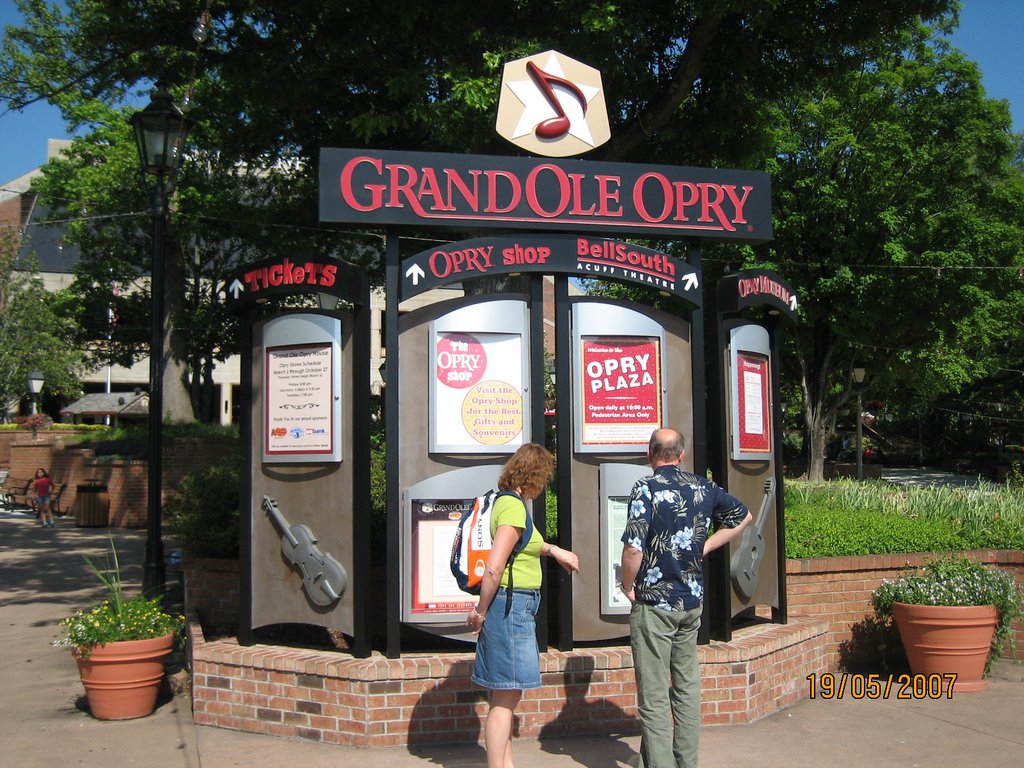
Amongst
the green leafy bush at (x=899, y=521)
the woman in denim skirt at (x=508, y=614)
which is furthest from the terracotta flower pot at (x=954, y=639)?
the woman in denim skirt at (x=508, y=614)

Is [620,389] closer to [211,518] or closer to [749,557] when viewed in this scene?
[749,557]

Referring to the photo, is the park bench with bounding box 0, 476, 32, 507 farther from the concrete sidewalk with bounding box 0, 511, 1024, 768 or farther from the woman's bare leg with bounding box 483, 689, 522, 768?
the woman's bare leg with bounding box 483, 689, 522, 768

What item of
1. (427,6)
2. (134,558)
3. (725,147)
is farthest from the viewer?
(134,558)

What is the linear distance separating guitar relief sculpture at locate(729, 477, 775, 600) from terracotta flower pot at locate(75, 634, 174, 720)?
4.19 m

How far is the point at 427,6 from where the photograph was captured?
11.3m

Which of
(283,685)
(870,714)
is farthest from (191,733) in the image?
(870,714)

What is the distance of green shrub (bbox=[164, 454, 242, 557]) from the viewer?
8.60 m

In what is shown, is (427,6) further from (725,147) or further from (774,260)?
(774,260)

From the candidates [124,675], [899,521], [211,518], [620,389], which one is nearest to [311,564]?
[124,675]

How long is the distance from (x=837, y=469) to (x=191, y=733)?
112 ft

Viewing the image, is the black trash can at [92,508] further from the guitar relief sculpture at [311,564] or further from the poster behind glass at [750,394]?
the poster behind glass at [750,394]

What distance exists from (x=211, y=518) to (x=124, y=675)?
2.18 meters

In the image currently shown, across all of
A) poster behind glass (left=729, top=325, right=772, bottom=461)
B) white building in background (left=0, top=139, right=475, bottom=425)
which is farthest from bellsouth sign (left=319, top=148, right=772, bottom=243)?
white building in background (left=0, top=139, right=475, bottom=425)

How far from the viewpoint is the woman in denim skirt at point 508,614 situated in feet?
15.7
